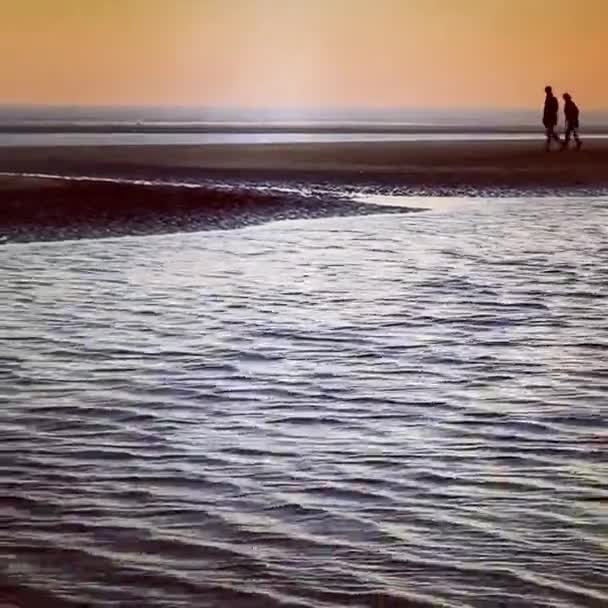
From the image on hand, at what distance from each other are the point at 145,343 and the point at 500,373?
223cm

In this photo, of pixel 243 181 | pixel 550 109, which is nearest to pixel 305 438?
pixel 243 181

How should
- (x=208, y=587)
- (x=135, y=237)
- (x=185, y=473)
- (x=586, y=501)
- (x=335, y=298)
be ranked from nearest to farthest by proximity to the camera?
→ 1. (x=208, y=587)
2. (x=586, y=501)
3. (x=185, y=473)
4. (x=335, y=298)
5. (x=135, y=237)

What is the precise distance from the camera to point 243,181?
80.5 ft

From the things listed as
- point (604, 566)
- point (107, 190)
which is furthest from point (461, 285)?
point (107, 190)

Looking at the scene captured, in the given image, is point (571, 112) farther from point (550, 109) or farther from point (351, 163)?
point (351, 163)

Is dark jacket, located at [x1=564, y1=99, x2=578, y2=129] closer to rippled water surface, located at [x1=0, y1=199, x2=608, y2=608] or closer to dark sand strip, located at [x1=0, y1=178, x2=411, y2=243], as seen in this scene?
dark sand strip, located at [x1=0, y1=178, x2=411, y2=243]

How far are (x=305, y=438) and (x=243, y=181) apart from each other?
720 inches

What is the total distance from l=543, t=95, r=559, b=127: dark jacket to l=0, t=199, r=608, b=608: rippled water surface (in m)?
19.8

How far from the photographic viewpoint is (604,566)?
475 cm

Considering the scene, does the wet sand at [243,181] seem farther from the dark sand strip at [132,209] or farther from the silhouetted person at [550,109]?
the silhouetted person at [550,109]

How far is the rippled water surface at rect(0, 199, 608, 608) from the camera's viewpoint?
186 inches

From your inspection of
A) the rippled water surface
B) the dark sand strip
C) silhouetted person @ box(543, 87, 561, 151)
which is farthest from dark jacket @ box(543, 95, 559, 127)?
the rippled water surface

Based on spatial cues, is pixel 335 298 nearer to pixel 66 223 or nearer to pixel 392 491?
pixel 392 491

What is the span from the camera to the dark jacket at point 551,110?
31531 millimetres
